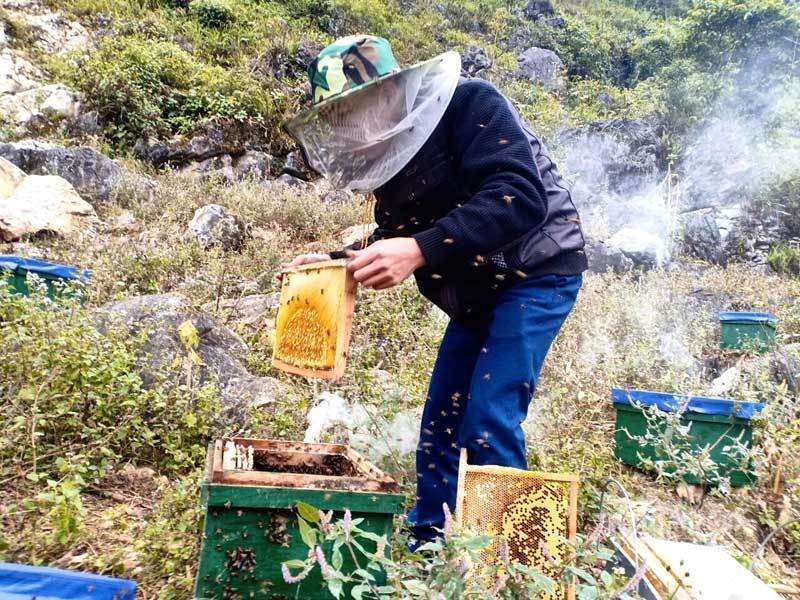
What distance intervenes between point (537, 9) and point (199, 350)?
18701 millimetres

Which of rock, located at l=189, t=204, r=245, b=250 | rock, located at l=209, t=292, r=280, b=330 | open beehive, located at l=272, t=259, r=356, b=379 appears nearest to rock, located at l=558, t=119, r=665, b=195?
rock, located at l=189, t=204, r=245, b=250

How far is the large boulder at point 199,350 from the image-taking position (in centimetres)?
308

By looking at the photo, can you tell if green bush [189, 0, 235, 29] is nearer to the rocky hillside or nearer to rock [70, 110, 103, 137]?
the rocky hillside

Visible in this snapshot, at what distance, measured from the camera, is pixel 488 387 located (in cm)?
195

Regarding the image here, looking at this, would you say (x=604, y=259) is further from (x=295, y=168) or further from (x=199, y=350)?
(x=199, y=350)

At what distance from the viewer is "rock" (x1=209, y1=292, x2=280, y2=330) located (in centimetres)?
450

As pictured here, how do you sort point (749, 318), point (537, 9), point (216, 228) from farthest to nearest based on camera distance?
point (537, 9)
point (216, 228)
point (749, 318)

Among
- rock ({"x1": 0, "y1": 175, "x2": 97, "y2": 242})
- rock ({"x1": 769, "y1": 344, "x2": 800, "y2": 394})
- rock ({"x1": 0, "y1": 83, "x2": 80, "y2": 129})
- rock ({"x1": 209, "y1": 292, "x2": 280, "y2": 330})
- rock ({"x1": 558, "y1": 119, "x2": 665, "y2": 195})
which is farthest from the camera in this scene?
rock ({"x1": 558, "y1": 119, "x2": 665, "y2": 195})

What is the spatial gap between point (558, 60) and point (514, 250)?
53.6ft

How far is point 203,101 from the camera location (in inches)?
377

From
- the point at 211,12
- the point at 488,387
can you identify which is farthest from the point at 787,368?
the point at 211,12

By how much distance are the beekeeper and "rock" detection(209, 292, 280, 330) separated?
8.22 feet

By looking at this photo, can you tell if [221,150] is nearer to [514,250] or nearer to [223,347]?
[223,347]

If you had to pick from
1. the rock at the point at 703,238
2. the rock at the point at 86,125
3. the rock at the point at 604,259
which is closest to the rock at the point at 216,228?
the rock at the point at 86,125
